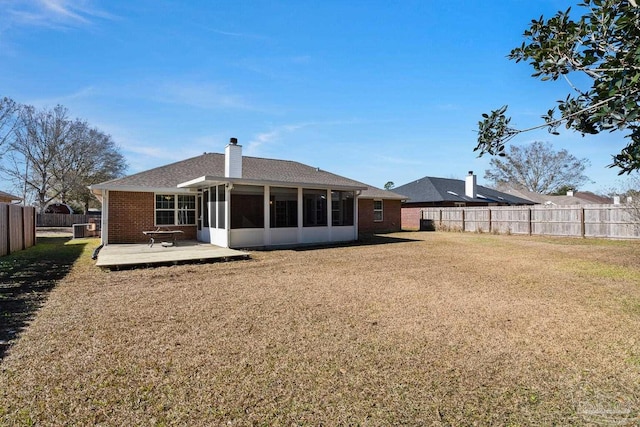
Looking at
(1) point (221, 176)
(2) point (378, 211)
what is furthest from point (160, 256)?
(2) point (378, 211)

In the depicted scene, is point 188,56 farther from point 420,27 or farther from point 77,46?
point 420,27

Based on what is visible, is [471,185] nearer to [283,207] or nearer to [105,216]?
[283,207]

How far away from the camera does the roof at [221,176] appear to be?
1355 cm

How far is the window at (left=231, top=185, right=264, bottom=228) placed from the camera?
1241cm

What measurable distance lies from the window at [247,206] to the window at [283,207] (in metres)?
0.45

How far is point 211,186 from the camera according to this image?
1346cm

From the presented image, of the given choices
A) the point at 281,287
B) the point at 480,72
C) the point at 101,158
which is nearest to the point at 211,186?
the point at 281,287

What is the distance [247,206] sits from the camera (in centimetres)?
1269

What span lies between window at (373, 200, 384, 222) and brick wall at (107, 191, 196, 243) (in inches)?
534

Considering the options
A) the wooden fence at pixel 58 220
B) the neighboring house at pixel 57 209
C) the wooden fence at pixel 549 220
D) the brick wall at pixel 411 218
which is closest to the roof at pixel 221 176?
the wooden fence at pixel 549 220

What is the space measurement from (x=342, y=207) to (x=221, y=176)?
5367mm

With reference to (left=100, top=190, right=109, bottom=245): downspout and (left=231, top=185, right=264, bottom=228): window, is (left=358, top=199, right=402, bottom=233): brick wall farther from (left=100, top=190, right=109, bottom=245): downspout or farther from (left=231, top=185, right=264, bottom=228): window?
(left=100, top=190, right=109, bottom=245): downspout

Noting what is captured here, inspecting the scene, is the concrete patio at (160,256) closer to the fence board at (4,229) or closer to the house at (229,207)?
the house at (229,207)

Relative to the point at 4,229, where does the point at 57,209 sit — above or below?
above
